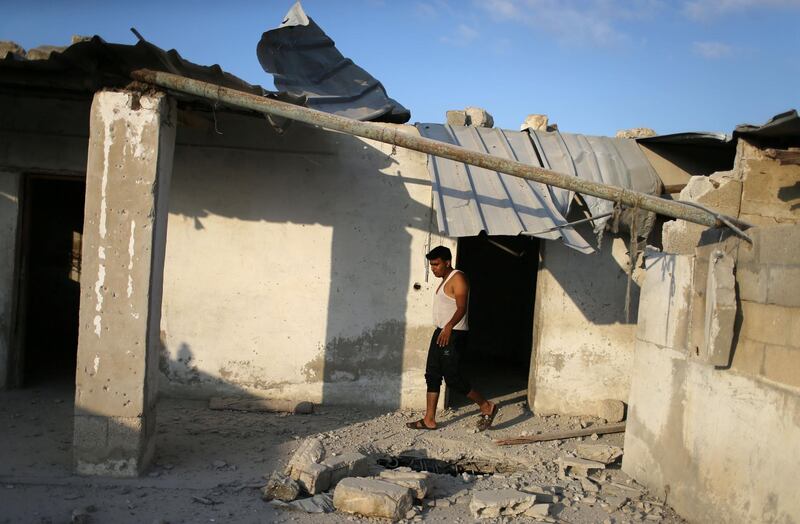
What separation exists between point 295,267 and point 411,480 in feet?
9.94

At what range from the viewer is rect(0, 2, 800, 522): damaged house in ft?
15.3

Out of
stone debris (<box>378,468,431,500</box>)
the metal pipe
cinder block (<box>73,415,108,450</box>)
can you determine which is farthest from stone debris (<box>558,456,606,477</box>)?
cinder block (<box>73,415,108,450</box>)

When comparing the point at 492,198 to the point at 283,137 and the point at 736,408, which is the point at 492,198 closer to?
the point at 283,137

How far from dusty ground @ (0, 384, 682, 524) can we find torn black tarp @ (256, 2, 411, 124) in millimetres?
3297

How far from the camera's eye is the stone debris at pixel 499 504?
4.34 metres

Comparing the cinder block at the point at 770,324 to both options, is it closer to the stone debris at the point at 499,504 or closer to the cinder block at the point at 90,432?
the stone debris at the point at 499,504

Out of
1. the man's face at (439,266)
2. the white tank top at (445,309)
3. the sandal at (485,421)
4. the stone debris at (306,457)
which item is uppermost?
the man's face at (439,266)

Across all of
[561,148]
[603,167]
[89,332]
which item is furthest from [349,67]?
[89,332]

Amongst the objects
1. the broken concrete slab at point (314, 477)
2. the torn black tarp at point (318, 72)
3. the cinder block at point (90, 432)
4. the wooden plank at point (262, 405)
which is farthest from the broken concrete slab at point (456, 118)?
the cinder block at point (90, 432)

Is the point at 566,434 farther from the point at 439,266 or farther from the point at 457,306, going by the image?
the point at 439,266

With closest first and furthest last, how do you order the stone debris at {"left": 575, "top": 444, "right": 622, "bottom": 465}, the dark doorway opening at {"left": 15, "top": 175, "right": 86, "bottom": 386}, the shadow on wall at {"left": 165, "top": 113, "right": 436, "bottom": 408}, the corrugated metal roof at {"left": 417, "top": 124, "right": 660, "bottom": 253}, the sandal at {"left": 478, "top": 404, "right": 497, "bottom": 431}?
the stone debris at {"left": 575, "top": 444, "right": 622, "bottom": 465}
the corrugated metal roof at {"left": 417, "top": 124, "right": 660, "bottom": 253}
the sandal at {"left": 478, "top": 404, "right": 497, "bottom": 431}
the shadow on wall at {"left": 165, "top": 113, "right": 436, "bottom": 408}
the dark doorway opening at {"left": 15, "top": 175, "right": 86, "bottom": 386}

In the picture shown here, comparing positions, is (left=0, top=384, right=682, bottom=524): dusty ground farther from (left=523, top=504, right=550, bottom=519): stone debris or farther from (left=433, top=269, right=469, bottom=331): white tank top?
(left=433, top=269, right=469, bottom=331): white tank top

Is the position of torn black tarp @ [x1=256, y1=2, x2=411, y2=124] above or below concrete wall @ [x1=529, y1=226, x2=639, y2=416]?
above

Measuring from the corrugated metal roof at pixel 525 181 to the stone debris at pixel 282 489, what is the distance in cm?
254
